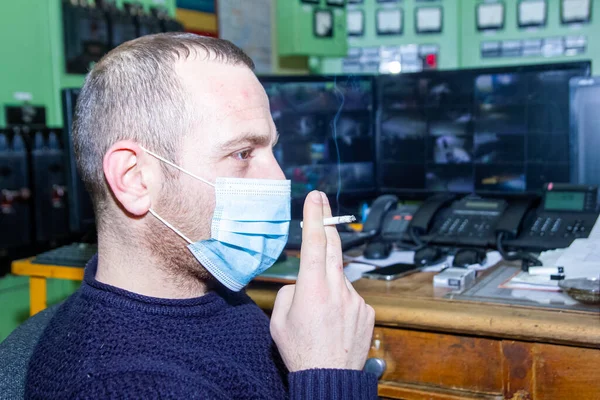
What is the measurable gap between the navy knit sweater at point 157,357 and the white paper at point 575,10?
3.37m

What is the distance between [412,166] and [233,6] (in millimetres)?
2564

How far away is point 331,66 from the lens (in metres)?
4.52

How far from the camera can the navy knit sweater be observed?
0.75m

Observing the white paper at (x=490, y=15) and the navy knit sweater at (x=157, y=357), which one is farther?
the white paper at (x=490, y=15)

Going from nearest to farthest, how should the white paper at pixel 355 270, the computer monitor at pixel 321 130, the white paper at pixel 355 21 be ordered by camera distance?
Answer: the white paper at pixel 355 270 → the computer monitor at pixel 321 130 → the white paper at pixel 355 21

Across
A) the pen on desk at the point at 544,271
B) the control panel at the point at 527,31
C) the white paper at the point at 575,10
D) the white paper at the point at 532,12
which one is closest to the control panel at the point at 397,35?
the control panel at the point at 527,31

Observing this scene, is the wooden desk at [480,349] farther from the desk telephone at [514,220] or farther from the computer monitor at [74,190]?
the computer monitor at [74,190]

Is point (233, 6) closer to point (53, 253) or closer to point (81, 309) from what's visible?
point (53, 253)

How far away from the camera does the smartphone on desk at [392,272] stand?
4.46ft

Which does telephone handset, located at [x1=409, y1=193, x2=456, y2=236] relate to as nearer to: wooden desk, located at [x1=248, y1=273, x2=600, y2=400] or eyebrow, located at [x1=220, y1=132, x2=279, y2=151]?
wooden desk, located at [x1=248, y1=273, x2=600, y2=400]

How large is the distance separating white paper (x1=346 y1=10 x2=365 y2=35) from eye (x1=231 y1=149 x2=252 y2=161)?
3.51 meters

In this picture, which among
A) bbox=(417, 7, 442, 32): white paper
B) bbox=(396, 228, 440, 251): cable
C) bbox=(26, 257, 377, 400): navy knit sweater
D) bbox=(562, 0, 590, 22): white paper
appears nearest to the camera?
bbox=(26, 257, 377, 400): navy knit sweater

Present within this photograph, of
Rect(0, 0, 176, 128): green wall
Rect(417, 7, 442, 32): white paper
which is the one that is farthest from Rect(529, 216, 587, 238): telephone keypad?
Rect(417, 7, 442, 32): white paper

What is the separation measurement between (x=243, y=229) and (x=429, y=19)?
11.1 feet
